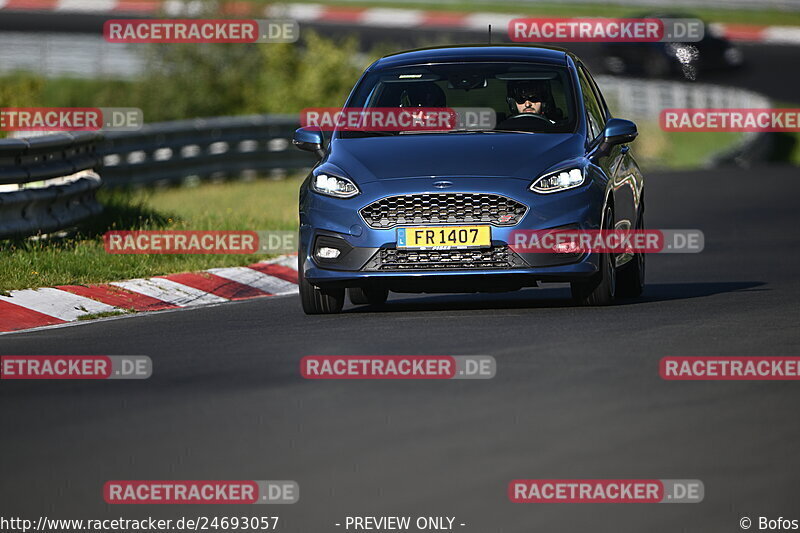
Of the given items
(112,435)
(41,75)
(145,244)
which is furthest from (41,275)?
(41,75)

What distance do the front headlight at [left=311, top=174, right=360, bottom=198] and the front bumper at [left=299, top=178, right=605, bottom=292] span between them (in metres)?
0.06

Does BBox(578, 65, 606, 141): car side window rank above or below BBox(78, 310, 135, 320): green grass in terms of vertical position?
above

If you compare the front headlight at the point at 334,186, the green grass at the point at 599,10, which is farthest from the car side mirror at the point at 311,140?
the green grass at the point at 599,10

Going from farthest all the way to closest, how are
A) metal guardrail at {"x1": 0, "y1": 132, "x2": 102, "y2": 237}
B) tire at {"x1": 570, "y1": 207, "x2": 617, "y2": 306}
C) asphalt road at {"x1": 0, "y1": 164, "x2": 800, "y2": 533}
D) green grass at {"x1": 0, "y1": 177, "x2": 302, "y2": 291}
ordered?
metal guardrail at {"x1": 0, "y1": 132, "x2": 102, "y2": 237}
green grass at {"x1": 0, "y1": 177, "x2": 302, "y2": 291}
tire at {"x1": 570, "y1": 207, "x2": 617, "y2": 306}
asphalt road at {"x1": 0, "y1": 164, "x2": 800, "y2": 533}

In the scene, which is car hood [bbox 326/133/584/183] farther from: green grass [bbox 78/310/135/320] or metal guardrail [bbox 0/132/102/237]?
metal guardrail [bbox 0/132/102/237]

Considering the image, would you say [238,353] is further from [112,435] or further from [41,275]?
[41,275]

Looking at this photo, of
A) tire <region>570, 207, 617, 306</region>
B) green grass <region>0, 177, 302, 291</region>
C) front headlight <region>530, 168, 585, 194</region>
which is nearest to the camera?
front headlight <region>530, 168, 585, 194</region>

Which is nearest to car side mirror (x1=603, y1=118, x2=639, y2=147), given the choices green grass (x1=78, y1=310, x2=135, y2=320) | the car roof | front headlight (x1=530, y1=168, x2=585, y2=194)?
front headlight (x1=530, y1=168, x2=585, y2=194)

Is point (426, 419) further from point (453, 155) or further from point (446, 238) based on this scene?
point (453, 155)

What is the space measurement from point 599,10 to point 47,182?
37.7m

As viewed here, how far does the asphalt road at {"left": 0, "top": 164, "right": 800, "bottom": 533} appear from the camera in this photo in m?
6.01

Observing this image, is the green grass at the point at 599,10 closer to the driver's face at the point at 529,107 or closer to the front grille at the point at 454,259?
the driver's face at the point at 529,107

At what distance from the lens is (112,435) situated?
7.07m

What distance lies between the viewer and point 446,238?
1071 cm
